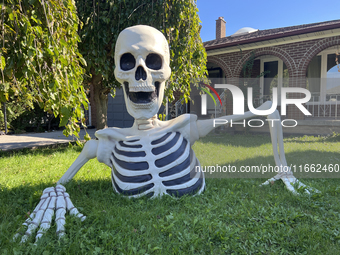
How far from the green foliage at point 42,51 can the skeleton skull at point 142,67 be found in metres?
0.75

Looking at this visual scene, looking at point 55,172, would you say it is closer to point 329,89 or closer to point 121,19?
point 121,19

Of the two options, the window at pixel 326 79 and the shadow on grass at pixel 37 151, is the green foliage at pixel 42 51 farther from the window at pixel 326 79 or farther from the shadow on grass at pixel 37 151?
the window at pixel 326 79

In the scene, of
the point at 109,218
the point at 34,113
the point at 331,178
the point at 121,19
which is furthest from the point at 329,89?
the point at 34,113

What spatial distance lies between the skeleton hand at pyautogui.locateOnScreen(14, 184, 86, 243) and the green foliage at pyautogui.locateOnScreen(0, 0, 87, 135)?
2.59 feet

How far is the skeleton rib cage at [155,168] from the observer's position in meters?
2.41

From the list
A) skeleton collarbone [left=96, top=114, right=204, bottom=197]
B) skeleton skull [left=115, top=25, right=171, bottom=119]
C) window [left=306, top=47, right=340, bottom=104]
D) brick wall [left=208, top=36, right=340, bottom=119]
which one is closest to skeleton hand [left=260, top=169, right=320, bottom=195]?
skeleton collarbone [left=96, top=114, right=204, bottom=197]

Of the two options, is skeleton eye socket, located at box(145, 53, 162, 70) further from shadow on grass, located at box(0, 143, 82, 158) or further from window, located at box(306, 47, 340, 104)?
window, located at box(306, 47, 340, 104)

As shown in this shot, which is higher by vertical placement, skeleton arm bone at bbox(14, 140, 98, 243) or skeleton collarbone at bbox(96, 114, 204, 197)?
skeleton collarbone at bbox(96, 114, 204, 197)

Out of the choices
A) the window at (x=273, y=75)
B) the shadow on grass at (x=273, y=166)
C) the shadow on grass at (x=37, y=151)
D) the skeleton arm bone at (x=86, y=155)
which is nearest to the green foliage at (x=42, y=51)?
the skeleton arm bone at (x=86, y=155)

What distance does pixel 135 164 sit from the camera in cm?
243

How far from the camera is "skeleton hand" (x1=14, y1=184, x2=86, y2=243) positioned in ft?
6.07

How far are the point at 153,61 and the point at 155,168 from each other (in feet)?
3.57

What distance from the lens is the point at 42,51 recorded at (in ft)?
8.59

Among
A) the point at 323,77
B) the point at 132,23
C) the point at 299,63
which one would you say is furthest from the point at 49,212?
the point at 323,77
